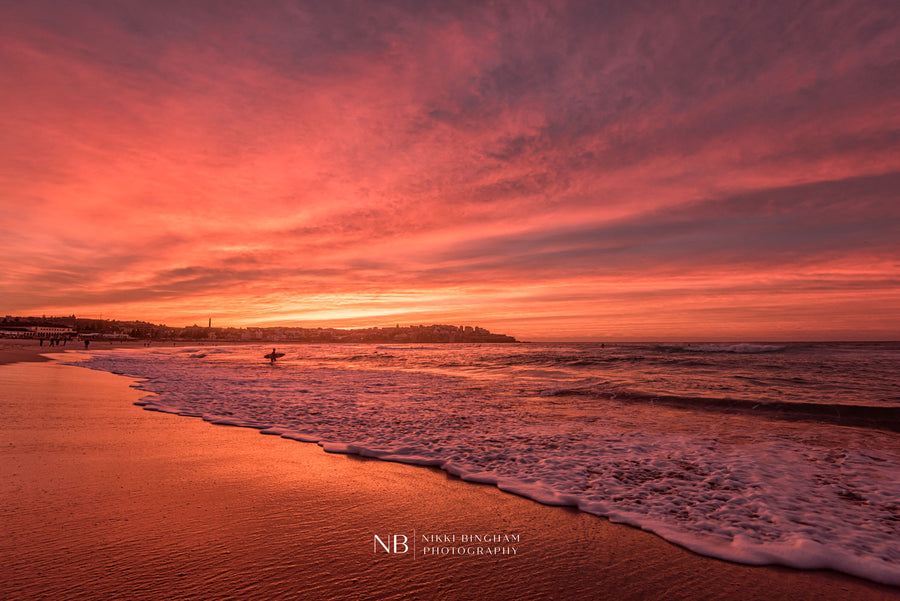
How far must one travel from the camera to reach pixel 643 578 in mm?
3564

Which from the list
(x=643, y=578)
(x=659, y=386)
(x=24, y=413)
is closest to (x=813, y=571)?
(x=643, y=578)

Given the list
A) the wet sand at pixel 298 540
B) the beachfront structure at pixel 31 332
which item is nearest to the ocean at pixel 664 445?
the wet sand at pixel 298 540

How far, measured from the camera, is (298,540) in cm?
397

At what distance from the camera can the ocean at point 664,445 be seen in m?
4.72

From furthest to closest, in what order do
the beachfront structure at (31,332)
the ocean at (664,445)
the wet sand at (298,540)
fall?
1. the beachfront structure at (31,332)
2. the ocean at (664,445)
3. the wet sand at (298,540)

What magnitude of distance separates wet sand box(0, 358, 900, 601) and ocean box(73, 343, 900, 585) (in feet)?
1.86

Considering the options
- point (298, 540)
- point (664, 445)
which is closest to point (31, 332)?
point (298, 540)

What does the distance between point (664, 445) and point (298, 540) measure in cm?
714

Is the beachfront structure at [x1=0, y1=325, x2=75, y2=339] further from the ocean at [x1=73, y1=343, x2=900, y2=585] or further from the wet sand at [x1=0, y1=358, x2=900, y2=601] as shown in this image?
the wet sand at [x1=0, y1=358, x2=900, y2=601]

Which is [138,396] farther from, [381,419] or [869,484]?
[869,484]

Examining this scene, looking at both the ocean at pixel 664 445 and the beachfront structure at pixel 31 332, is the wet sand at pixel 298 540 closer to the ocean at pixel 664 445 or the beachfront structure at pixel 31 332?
the ocean at pixel 664 445

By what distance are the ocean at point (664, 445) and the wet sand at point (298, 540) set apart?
567 mm

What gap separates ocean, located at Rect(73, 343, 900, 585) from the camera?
472 centimetres

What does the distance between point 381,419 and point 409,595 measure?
7611 mm
